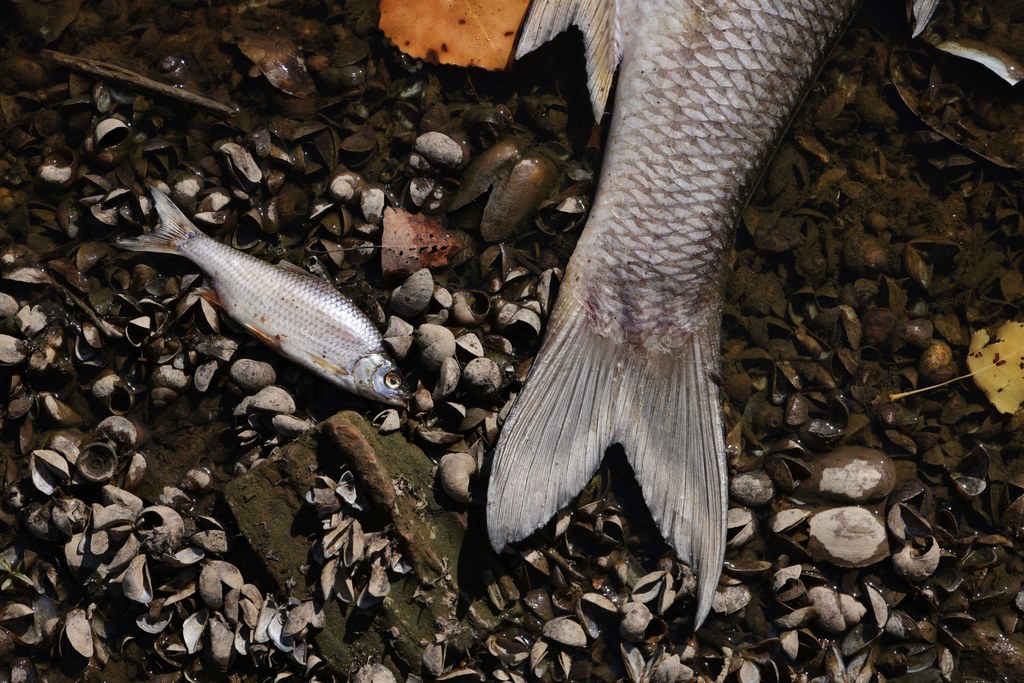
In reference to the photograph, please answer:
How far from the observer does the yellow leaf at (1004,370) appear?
3639 mm

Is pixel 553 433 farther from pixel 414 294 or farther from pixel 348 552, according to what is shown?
pixel 348 552

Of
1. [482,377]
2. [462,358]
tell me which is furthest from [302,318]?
[482,377]

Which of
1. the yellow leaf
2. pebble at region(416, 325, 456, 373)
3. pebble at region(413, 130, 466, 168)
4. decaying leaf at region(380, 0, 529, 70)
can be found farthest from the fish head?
the yellow leaf

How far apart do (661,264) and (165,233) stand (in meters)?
2.28

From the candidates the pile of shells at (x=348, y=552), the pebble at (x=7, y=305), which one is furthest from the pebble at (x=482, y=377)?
the pebble at (x=7, y=305)

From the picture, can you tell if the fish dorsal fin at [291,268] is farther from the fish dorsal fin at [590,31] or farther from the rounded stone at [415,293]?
the fish dorsal fin at [590,31]

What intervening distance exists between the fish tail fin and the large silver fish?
1731 millimetres

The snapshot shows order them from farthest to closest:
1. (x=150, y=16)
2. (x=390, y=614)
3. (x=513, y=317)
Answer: (x=150, y=16) < (x=513, y=317) < (x=390, y=614)

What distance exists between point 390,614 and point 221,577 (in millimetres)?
755

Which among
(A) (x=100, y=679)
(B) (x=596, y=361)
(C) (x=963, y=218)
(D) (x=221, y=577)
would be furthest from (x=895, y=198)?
(A) (x=100, y=679)

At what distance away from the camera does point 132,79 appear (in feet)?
11.5

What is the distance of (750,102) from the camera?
3137 millimetres

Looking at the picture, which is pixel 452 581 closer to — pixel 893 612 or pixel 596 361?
pixel 596 361

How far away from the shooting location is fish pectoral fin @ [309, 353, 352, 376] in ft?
10.5
